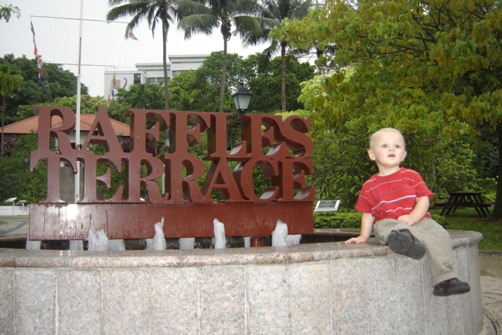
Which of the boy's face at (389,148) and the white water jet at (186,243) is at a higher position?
the boy's face at (389,148)

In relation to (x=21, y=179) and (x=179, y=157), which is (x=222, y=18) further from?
(x=179, y=157)

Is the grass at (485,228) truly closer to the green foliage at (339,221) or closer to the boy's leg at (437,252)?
the green foliage at (339,221)

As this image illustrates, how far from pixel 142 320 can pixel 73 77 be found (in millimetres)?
63088

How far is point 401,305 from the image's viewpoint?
4191 mm

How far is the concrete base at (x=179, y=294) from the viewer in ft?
12.2

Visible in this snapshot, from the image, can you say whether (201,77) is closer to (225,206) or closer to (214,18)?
(214,18)

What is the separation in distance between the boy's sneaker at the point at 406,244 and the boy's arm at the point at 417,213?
16 cm

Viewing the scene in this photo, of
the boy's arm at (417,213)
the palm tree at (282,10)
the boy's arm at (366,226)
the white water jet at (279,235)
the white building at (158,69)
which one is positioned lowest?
the white water jet at (279,235)

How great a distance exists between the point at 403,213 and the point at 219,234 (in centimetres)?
261

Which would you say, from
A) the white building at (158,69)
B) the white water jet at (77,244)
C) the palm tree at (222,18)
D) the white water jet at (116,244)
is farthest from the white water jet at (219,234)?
the white building at (158,69)

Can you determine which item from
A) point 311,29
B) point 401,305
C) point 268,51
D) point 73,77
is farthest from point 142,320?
point 73,77

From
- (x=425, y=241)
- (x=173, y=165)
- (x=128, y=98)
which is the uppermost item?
(x=128, y=98)

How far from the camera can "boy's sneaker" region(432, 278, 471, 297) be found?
3.87 metres

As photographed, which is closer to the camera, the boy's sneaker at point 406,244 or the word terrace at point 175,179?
the boy's sneaker at point 406,244
